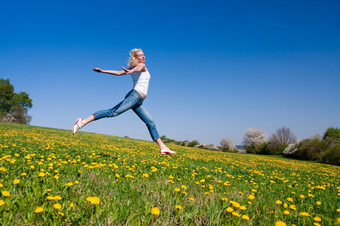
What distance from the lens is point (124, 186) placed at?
332 centimetres

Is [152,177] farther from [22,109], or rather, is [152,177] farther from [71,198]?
[22,109]

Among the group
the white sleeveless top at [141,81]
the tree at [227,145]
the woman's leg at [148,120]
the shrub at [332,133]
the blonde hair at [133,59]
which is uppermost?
the shrub at [332,133]

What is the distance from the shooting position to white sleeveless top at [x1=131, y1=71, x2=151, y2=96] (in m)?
5.61

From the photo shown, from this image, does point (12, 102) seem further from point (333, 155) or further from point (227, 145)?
point (333, 155)

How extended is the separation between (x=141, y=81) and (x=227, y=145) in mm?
60889

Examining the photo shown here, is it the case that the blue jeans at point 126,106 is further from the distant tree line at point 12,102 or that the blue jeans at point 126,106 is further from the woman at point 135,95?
the distant tree line at point 12,102

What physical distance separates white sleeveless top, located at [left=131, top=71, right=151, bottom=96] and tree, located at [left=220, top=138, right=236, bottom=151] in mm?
58264

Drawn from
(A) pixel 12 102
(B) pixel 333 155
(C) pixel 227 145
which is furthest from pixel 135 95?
(A) pixel 12 102

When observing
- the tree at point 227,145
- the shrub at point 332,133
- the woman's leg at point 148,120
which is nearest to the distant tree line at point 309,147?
the shrub at point 332,133

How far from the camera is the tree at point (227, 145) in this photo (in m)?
61.6

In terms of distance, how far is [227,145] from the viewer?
63.0 metres

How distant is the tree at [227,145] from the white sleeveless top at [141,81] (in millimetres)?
58264

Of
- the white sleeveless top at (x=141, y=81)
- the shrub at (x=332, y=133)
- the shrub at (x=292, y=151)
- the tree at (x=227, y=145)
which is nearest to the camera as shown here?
the white sleeveless top at (x=141, y=81)

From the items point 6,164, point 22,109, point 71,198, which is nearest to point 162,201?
point 71,198
